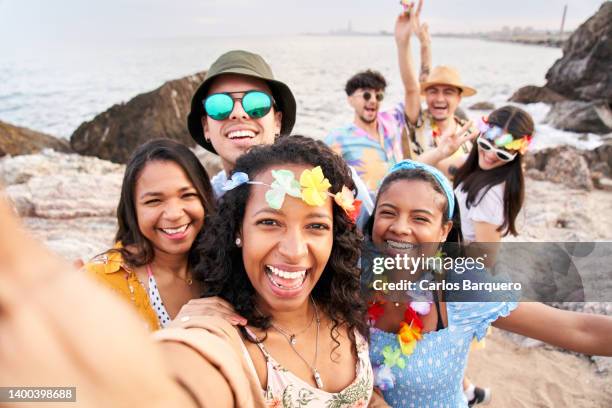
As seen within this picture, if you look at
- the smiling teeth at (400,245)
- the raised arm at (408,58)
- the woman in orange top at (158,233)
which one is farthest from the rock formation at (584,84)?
the woman in orange top at (158,233)

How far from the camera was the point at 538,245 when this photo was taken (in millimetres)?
5203

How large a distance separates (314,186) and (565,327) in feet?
4.40

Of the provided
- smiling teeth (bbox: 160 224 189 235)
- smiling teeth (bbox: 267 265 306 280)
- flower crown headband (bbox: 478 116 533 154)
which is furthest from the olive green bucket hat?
flower crown headband (bbox: 478 116 533 154)

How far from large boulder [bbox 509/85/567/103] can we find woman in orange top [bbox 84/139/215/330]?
67.7 ft

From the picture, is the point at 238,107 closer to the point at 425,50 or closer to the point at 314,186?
the point at 314,186

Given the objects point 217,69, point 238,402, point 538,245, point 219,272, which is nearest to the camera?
point 238,402

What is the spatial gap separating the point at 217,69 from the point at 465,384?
309cm

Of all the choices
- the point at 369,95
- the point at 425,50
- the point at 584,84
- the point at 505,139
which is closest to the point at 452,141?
the point at 505,139

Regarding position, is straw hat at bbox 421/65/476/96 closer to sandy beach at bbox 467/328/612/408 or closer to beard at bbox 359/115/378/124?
beard at bbox 359/115/378/124

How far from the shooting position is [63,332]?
49cm

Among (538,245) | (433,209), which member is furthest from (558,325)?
(538,245)

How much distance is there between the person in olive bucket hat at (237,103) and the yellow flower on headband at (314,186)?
4.12 ft

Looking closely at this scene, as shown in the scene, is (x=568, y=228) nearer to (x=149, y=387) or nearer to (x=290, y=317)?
(x=290, y=317)

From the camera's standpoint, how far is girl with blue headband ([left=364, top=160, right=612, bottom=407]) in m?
2.00
